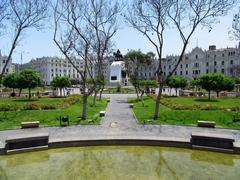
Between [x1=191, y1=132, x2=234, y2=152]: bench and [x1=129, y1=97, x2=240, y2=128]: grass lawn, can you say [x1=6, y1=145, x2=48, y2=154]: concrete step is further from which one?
[x1=129, y1=97, x2=240, y2=128]: grass lawn

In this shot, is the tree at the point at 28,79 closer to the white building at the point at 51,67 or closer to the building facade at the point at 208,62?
the building facade at the point at 208,62

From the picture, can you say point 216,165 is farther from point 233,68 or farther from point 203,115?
point 233,68

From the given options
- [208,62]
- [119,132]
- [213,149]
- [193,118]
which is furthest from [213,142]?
[208,62]

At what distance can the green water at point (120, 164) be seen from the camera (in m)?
8.80

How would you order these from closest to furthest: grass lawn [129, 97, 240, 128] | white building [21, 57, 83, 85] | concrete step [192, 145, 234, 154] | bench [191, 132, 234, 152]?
concrete step [192, 145, 234, 154], bench [191, 132, 234, 152], grass lawn [129, 97, 240, 128], white building [21, 57, 83, 85]

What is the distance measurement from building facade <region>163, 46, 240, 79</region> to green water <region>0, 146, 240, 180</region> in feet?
280

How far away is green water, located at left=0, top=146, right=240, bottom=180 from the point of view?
880 cm

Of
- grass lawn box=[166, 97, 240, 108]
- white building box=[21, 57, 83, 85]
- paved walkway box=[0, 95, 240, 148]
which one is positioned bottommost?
paved walkway box=[0, 95, 240, 148]

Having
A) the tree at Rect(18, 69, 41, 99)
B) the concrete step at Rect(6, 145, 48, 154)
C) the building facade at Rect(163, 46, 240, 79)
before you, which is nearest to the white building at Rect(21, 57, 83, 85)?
the building facade at Rect(163, 46, 240, 79)

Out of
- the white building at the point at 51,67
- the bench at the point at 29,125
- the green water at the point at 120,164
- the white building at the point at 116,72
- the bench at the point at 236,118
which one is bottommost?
the green water at the point at 120,164

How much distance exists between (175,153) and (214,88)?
27079 millimetres

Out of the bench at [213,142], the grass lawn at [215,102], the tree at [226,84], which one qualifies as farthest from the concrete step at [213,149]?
the tree at [226,84]

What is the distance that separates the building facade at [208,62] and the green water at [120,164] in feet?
280

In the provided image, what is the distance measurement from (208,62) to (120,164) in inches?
3864
